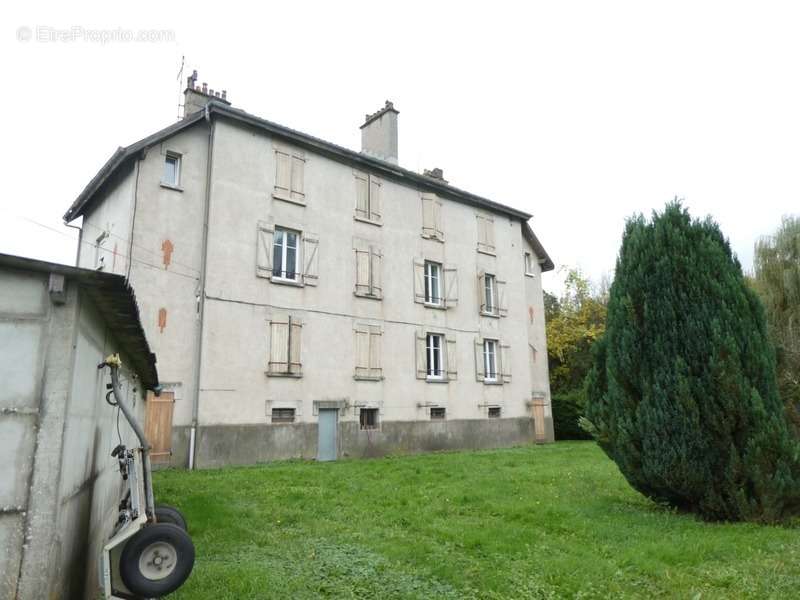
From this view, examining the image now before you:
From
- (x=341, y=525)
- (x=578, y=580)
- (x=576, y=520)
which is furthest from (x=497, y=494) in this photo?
(x=578, y=580)

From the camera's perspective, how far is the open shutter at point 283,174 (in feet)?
55.4

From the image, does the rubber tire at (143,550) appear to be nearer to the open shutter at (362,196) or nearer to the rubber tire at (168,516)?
the rubber tire at (168,516)

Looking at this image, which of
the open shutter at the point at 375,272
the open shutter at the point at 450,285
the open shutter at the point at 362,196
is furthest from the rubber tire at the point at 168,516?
the open shutter at the point at 450,285

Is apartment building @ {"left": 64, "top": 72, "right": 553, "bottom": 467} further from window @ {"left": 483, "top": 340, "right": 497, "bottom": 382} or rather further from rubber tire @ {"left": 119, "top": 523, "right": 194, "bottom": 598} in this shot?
rubber tire @ {"left": 119, "top": 523, "right": 194, "bottom": 598}

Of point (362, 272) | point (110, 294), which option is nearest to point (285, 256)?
point (362, 272)

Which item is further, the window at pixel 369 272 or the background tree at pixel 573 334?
the background tree at pixel 573 334

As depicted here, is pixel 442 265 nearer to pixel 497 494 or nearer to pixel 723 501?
pixel 497 494

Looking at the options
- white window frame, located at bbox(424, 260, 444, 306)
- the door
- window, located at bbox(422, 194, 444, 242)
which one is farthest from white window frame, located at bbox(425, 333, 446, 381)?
the door

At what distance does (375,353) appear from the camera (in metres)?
18.0

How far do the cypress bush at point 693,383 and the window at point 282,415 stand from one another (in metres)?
9.58

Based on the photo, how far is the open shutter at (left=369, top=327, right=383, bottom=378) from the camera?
17891mm

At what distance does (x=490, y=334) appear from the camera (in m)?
21.7

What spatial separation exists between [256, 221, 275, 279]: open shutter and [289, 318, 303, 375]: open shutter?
157 centimetres

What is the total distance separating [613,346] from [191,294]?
1077cm
